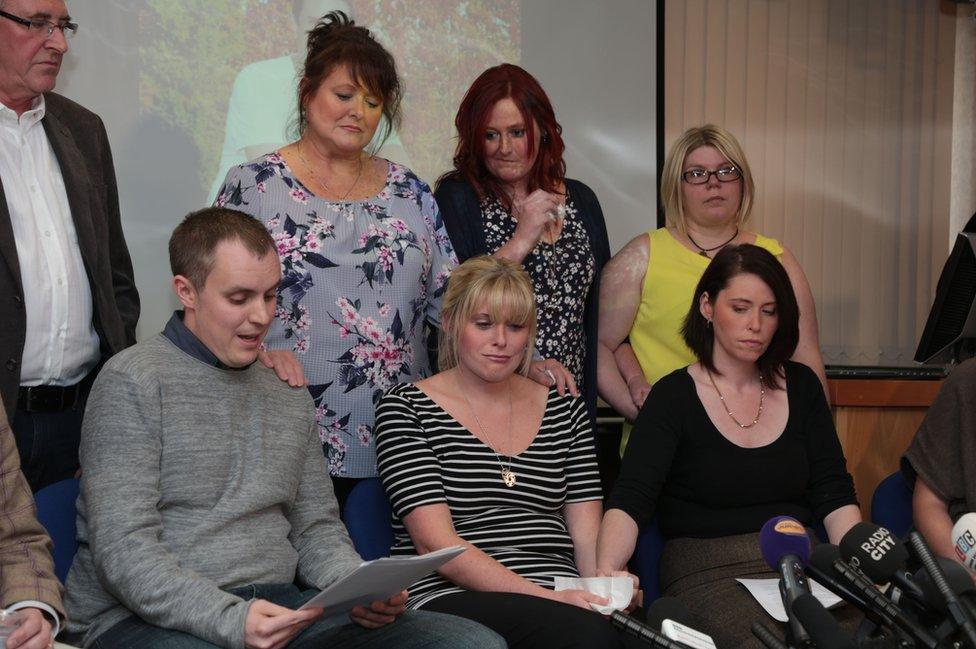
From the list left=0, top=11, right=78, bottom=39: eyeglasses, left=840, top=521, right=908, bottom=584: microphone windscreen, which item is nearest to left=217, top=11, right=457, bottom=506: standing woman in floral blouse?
left=0, top=11, right=78, bottom=39: eyeglasses

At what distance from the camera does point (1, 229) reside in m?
2.54

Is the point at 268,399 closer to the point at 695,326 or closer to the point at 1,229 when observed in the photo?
the point at 1,229

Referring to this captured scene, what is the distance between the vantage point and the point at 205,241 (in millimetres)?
2150

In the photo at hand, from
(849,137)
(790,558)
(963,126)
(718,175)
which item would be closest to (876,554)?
(790,558)

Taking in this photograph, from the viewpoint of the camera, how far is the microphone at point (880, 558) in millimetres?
1421

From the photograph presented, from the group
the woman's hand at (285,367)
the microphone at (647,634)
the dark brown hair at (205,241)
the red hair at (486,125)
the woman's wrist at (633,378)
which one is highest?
the red hair at (486,125)

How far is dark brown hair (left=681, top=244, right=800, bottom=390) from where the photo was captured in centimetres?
287

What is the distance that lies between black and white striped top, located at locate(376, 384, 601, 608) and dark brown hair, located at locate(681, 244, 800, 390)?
1.71 feet

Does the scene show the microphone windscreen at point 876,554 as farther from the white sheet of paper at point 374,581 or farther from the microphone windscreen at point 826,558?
the white sheet of paper at point 374,581

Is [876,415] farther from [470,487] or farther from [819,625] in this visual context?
[819,625]

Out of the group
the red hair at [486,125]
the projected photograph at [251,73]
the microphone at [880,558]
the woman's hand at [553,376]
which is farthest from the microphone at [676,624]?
the projected photograph at [251,73]

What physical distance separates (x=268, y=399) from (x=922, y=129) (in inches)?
158

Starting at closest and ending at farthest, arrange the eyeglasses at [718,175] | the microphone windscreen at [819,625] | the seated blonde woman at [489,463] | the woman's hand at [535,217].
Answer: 1. the microphone windscreen at [819,625]
2. the seated blonde woman at [489,463]
3. the woman's hand at [535,217]
4. the eyeglasses at [718,175]

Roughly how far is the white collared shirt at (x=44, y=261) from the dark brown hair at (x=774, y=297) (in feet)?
4.86
